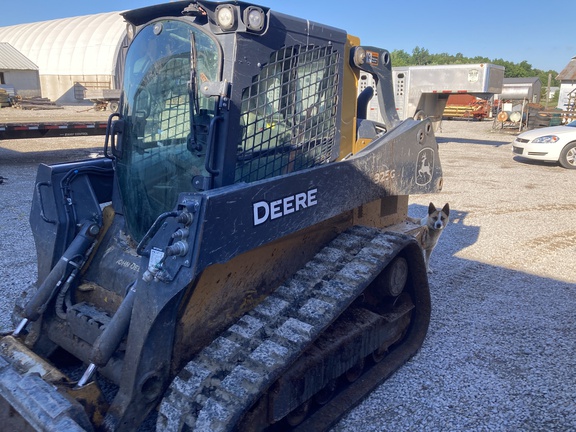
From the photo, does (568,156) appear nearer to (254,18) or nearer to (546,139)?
(546,139)

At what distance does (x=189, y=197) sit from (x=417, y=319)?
2495 millimetres

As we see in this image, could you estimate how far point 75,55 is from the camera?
42.7m

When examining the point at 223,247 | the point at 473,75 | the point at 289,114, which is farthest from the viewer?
the point at 473,75

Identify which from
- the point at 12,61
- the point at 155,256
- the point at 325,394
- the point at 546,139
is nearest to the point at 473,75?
the point at 546,139

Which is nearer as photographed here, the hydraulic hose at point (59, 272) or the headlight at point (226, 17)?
the headlight at point (226, 17)

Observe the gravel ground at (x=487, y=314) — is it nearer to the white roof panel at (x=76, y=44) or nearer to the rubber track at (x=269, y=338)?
the rubber track at (x=269, y=338)

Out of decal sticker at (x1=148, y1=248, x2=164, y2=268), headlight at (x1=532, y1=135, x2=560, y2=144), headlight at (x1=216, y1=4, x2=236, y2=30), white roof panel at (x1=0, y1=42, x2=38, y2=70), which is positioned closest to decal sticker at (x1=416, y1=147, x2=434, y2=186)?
headlight at (x1=216, y1=4, x2=236, y2=30)

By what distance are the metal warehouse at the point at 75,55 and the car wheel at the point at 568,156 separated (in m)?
33.2

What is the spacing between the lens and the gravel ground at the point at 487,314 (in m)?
3.52

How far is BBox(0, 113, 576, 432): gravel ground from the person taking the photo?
3518 mm

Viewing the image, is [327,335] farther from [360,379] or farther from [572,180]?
[572,180]

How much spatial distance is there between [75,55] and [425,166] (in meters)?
44.7

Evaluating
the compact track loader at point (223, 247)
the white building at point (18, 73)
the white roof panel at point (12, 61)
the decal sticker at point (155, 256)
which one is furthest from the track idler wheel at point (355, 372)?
the white roof panel at point (12, 61)

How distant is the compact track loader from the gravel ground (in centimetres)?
33
